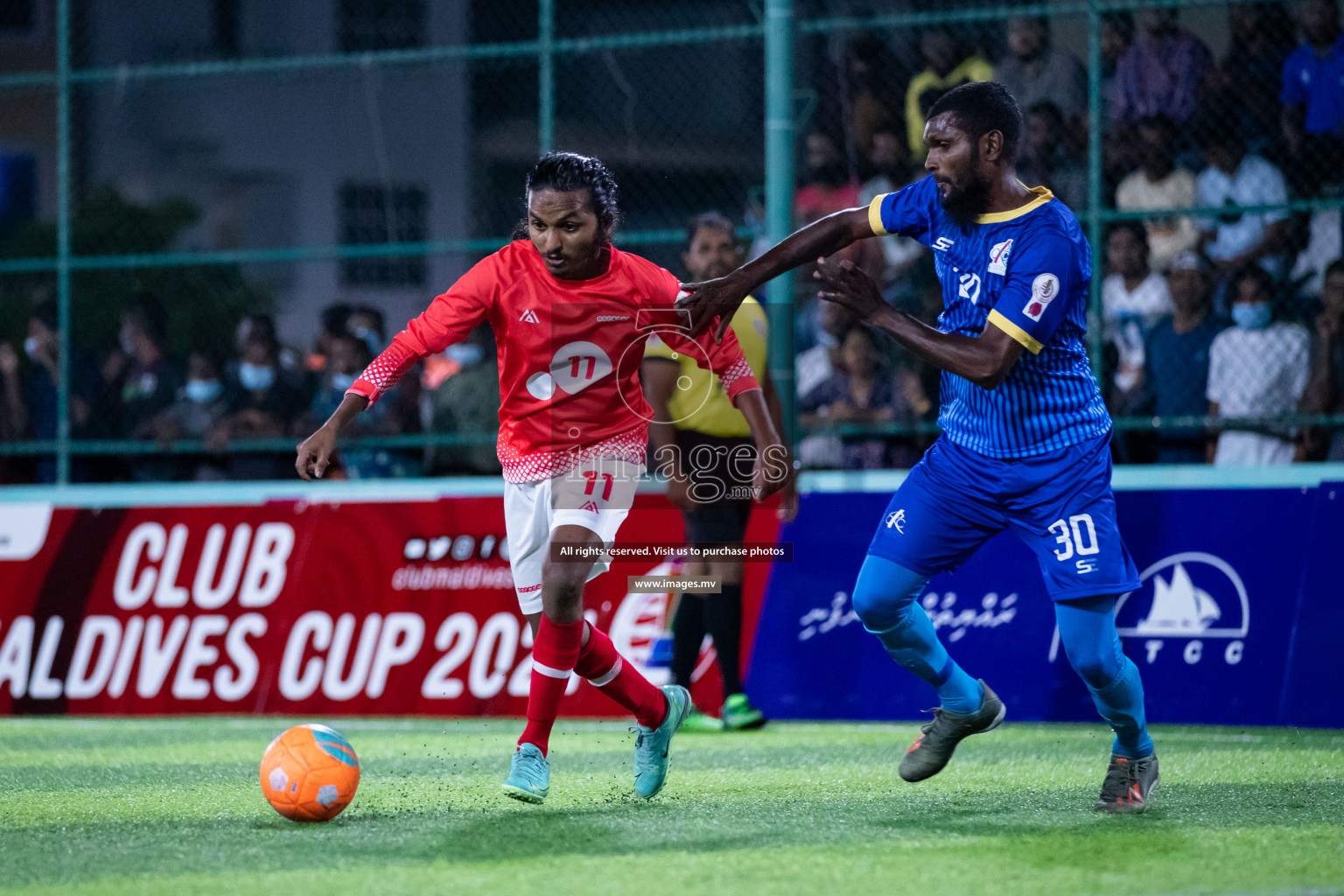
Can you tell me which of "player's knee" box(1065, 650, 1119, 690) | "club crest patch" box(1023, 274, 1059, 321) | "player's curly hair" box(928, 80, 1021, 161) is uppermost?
"player's curly hair" box(928, 80, 1021, 161)

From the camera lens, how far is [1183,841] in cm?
456

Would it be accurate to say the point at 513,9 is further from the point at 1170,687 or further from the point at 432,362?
the point at 1170,687

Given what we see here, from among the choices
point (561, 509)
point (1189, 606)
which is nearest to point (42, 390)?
point (561, 509)

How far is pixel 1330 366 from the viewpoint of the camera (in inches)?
350

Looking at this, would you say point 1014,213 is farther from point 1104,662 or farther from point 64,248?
point 64,248

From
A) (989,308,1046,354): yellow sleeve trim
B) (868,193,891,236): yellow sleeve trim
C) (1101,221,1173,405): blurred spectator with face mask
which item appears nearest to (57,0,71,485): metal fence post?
(1101,221,1173,405): blurred spectator with face mask

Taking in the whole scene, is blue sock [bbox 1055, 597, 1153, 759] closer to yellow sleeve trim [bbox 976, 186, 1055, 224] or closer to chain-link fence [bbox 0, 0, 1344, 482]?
yellow sleeve trim [bbox 976, 186, 1055, 224]

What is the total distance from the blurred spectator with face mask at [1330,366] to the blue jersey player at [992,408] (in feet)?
13.6

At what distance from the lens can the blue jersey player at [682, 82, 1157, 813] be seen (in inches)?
195

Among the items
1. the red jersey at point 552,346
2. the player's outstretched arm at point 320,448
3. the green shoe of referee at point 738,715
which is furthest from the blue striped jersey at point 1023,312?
the green shoe of referee at point 738,715

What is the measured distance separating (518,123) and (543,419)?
76.1 ft

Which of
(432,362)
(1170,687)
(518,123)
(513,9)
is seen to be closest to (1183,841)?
(1170,687)

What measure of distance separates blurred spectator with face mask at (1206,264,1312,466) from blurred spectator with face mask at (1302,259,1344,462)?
0.05m

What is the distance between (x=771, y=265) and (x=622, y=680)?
143cm
